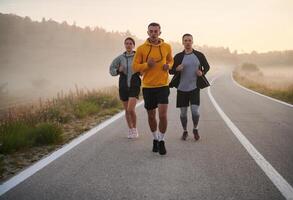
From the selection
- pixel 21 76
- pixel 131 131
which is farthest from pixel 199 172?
pixel 21 76

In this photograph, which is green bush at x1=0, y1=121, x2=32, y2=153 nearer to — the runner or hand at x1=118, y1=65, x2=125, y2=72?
the runner

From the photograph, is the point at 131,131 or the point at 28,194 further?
the point at 131,131

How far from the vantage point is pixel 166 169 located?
5641mm

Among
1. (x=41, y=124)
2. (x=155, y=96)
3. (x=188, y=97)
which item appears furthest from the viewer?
(x=41, y=124)

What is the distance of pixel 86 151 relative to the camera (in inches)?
269

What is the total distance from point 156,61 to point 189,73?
1420 millimetres

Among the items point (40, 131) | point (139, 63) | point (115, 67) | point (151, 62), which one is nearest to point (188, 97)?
point (115, 67)

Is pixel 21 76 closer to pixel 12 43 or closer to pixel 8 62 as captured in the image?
pixel 8 62

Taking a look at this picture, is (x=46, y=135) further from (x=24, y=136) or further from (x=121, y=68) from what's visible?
(x=121, y=68)

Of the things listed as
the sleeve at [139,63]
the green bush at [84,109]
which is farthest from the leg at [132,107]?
the green bush at [84,109]

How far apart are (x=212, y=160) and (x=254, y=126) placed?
156 inches

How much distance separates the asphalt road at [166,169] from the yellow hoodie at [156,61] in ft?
3.98

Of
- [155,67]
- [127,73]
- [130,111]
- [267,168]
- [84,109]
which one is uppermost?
[155,67]

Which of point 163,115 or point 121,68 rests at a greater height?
point 121,68
